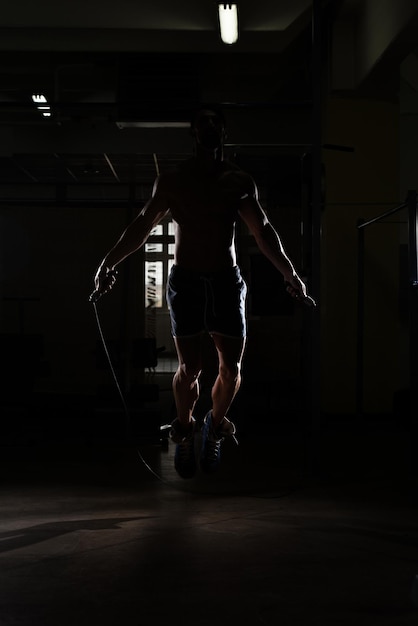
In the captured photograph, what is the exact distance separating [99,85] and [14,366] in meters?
4.75

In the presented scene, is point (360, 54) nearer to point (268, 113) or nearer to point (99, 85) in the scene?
point (268, 113)

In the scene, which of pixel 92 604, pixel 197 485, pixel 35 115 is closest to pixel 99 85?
pixel 35 115

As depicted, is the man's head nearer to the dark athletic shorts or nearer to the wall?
the dark athletic shorts

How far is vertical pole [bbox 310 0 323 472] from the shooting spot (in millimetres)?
4734

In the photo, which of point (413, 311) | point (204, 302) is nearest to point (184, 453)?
point (204, 302)

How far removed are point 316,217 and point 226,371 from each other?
1589 millimetres

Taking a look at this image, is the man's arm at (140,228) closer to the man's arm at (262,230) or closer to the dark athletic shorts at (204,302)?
the dark athletic shorts at (204,302)

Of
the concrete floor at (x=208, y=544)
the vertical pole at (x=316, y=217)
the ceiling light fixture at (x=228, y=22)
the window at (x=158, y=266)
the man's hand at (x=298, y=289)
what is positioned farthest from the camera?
the window at (x=158, y=266)

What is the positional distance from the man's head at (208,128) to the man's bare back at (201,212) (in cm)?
10

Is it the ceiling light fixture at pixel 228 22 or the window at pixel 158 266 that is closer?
the ceiling light fixture at pixel 228 22

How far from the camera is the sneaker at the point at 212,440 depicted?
3531 millimetres

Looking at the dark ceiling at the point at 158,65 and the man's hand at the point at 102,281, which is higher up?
the dark ceiling at the point at 158,65

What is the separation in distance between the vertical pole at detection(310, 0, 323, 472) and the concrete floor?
0.86ft

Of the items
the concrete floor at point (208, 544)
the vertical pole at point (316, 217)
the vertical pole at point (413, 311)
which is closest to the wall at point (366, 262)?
the concrete floor at point (208, 544)
